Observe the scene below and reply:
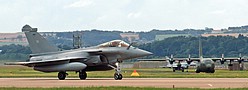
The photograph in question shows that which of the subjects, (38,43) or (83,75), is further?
(38,43)

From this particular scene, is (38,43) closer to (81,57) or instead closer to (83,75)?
(81,57)

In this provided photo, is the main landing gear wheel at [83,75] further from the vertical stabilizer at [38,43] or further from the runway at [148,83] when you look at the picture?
the runway at [148,83]

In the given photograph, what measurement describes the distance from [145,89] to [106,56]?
1778 centimetres

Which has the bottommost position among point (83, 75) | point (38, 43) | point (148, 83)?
point (83, 75)

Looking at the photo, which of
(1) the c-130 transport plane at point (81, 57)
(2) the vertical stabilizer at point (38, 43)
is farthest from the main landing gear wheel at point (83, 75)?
(2) the vertical stabilizer at point (38, 43)

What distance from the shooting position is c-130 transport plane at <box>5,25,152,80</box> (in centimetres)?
5337

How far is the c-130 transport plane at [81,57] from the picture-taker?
175 feet

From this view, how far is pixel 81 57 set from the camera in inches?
2138

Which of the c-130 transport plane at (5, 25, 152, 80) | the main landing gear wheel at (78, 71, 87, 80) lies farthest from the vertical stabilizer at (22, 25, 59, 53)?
the main landing gear wheel at (78, 71, 87, 80)

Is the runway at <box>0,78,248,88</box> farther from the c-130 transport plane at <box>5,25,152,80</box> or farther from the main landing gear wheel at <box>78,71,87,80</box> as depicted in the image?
the main landing gear wheel at <box>78,71,87,80</box>

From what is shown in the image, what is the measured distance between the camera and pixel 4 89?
36750 mm

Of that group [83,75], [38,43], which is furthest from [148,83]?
[38,43]

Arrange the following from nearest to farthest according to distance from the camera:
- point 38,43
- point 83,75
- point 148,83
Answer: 1. point 148,83
2. point 83,75
3. point 38,43

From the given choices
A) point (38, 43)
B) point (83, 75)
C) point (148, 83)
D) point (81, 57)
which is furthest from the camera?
point (38, 43)
